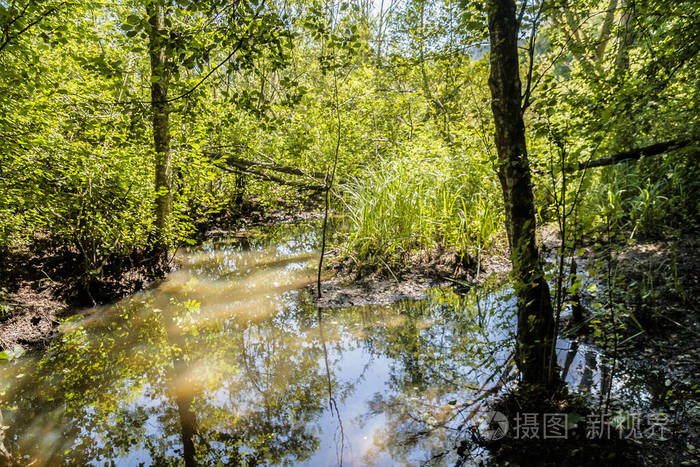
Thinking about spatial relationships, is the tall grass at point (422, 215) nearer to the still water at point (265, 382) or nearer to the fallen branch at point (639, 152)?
the still water at point (265, 382)

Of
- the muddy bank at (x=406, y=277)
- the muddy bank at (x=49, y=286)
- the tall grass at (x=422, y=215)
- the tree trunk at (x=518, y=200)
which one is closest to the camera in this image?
the tree trunk at (x=518, y=200)

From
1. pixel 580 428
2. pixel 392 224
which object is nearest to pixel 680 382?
pixel 580 428

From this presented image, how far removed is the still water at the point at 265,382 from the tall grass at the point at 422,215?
2.98 ft

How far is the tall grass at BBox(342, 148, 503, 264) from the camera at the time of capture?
4.96 metres

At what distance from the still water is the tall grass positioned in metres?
0.91

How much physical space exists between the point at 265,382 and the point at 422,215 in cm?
308

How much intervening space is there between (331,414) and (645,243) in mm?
3747

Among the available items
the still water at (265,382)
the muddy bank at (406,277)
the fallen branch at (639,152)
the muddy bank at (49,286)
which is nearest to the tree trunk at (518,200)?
the still water at (265,382)

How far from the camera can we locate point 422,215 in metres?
5.11

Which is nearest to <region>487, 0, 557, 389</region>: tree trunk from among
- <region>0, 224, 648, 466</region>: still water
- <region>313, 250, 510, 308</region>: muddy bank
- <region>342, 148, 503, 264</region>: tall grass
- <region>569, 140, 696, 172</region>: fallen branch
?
<region>0, 224, 648, 466</region>: still water

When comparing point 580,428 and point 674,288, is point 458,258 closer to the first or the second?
point 674,288

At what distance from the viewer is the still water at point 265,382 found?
2240 millimetres

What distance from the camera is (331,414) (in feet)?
8.22

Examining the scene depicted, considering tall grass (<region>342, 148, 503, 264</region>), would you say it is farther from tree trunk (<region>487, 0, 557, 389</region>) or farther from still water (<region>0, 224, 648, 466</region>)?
tree trunk (<region>487, 0, 557, 389</region>)
